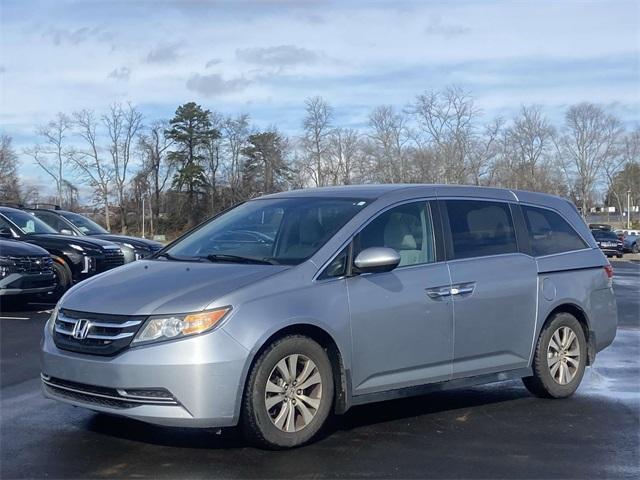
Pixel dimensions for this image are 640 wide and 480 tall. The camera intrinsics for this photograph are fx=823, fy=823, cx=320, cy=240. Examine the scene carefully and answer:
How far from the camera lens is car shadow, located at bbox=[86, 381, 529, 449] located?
5457 mm

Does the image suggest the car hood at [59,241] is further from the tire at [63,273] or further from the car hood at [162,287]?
the car hood at [162,287]

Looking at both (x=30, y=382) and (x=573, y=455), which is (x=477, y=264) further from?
(x=30, y=382)

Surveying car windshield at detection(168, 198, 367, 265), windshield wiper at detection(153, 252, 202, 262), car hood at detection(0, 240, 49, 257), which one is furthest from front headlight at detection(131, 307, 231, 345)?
car hood at detection(0, 240, 49, 257)

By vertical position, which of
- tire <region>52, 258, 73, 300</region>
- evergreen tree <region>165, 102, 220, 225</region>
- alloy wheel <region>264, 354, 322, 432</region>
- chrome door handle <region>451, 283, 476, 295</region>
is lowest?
alloy wheel <region>264, 354, 322, 432</region>

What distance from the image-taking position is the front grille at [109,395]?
16.2ft

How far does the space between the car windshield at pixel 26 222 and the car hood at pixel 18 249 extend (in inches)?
86.0

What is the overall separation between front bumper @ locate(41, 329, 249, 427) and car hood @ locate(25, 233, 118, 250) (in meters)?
9.79

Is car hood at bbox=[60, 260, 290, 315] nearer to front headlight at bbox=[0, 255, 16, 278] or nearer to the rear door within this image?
the rear door

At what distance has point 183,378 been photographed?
4.88 meters

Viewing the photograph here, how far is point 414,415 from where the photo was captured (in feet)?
20.7

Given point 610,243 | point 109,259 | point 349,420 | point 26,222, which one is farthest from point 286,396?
point 610,243

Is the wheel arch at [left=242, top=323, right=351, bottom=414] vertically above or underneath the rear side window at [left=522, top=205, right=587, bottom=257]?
underneath

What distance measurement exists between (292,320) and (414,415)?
1654 mm

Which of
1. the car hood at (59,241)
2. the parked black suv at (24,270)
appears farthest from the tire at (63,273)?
the parked black suv at (24,270)
